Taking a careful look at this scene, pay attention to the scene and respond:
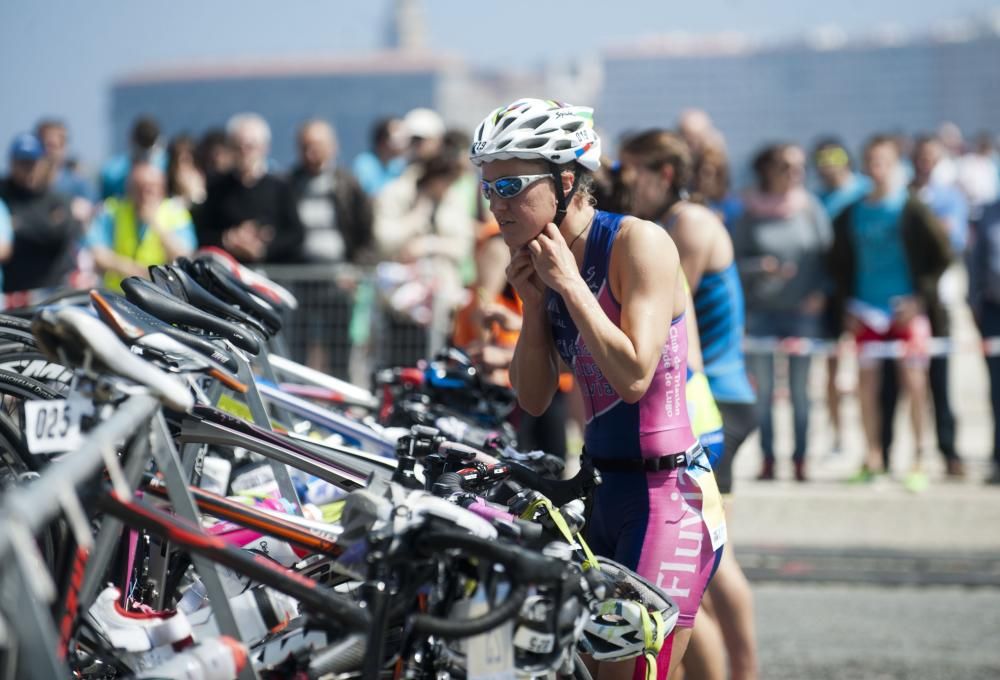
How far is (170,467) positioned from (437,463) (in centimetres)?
93

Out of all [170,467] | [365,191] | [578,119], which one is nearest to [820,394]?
[365,191]

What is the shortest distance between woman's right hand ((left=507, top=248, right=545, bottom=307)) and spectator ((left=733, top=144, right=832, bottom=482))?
580 centimetres

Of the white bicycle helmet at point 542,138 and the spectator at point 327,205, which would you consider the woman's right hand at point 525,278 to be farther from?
the spectator at point 327,205

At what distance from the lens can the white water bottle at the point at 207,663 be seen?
9.76 feet

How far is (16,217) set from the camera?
430 inches

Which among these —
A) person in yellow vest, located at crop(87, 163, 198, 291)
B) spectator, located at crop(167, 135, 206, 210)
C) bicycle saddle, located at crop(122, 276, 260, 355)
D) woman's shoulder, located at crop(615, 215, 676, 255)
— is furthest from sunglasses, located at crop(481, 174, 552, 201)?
spectator, located at crop(167, 135, 206, 210)

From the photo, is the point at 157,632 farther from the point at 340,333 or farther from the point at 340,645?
the point at 340,333

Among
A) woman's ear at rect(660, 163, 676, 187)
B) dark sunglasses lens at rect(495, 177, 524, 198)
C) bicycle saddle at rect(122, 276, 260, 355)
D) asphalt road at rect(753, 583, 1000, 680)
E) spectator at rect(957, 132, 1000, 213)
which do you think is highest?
dark sunglasses lens at rect(495, 177, 524, 198)

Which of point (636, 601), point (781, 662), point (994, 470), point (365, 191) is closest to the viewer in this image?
point (636, 601)

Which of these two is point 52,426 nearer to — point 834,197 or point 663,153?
point 663,153

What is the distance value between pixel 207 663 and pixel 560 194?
1663 millimetres

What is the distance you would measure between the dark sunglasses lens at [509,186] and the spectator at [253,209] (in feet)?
20.6

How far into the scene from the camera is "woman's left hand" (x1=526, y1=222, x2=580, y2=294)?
3691 mm

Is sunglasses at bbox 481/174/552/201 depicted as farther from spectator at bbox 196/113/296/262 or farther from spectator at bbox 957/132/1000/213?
spectator at bbox 957/132/1000/213
